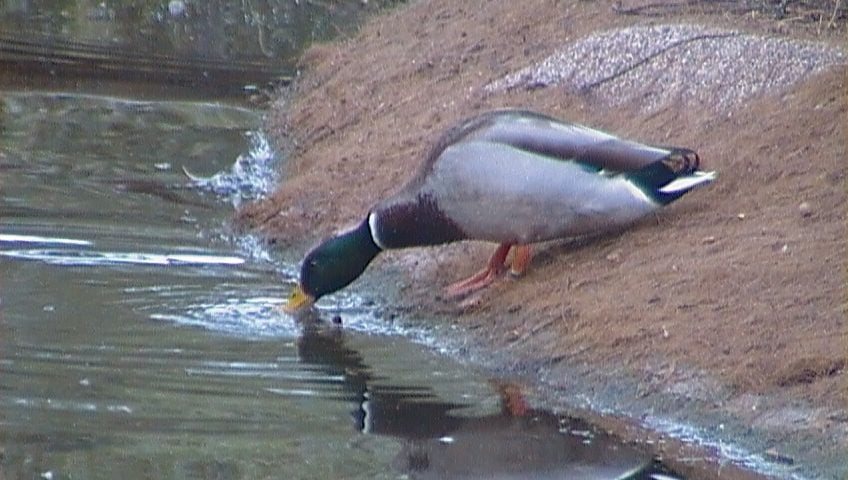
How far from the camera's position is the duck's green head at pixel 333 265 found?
374 inches

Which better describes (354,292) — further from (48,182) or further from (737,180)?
(48,182)

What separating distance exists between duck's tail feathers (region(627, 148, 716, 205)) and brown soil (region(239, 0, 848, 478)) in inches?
7.4

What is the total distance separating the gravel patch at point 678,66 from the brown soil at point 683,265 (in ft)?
0.43

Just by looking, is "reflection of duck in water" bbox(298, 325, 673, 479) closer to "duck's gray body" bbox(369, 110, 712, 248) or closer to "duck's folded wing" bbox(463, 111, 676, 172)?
"duck's gray body" bbox(369, 110, 712, 248)

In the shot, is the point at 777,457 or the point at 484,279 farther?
the point at 484,279

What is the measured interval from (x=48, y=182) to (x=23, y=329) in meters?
3.95

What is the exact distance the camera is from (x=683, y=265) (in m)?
8.91

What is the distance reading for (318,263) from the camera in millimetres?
9531

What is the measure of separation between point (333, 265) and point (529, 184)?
1094mm

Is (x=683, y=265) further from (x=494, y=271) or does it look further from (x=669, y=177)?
(x=494, y=271)

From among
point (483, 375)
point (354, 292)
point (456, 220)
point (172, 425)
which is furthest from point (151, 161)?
point (172, 425)

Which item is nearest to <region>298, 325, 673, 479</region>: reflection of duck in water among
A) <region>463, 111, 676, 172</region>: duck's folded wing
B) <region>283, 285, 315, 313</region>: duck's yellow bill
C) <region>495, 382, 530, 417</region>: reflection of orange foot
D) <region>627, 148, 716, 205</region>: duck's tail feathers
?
<region>495, 382, 530, 417</region>: reflection of orange foot

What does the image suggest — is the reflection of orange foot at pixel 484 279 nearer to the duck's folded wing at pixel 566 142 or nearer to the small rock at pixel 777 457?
the duck's folded wing at pixel 566 142

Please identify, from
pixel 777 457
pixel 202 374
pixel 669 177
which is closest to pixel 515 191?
pixel 669 177
